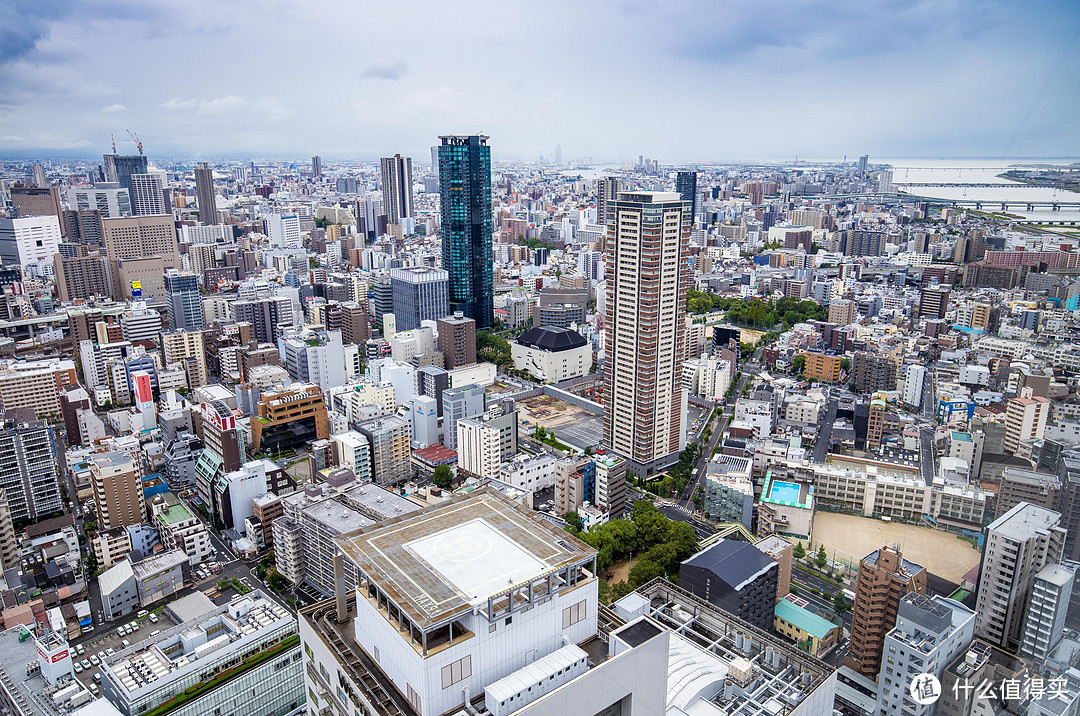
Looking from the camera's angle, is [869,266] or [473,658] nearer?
[473,658]

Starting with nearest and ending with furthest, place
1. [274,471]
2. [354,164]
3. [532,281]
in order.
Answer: [274,471] → [532,281] → [354,164]

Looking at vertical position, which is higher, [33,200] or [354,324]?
[33,200]

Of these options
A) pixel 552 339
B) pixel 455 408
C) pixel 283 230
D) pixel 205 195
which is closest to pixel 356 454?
pixel 455 408

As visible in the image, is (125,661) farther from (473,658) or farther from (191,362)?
(191,362)

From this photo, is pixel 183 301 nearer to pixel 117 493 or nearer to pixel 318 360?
pixel 318 360

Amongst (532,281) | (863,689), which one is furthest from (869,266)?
(863,689)
